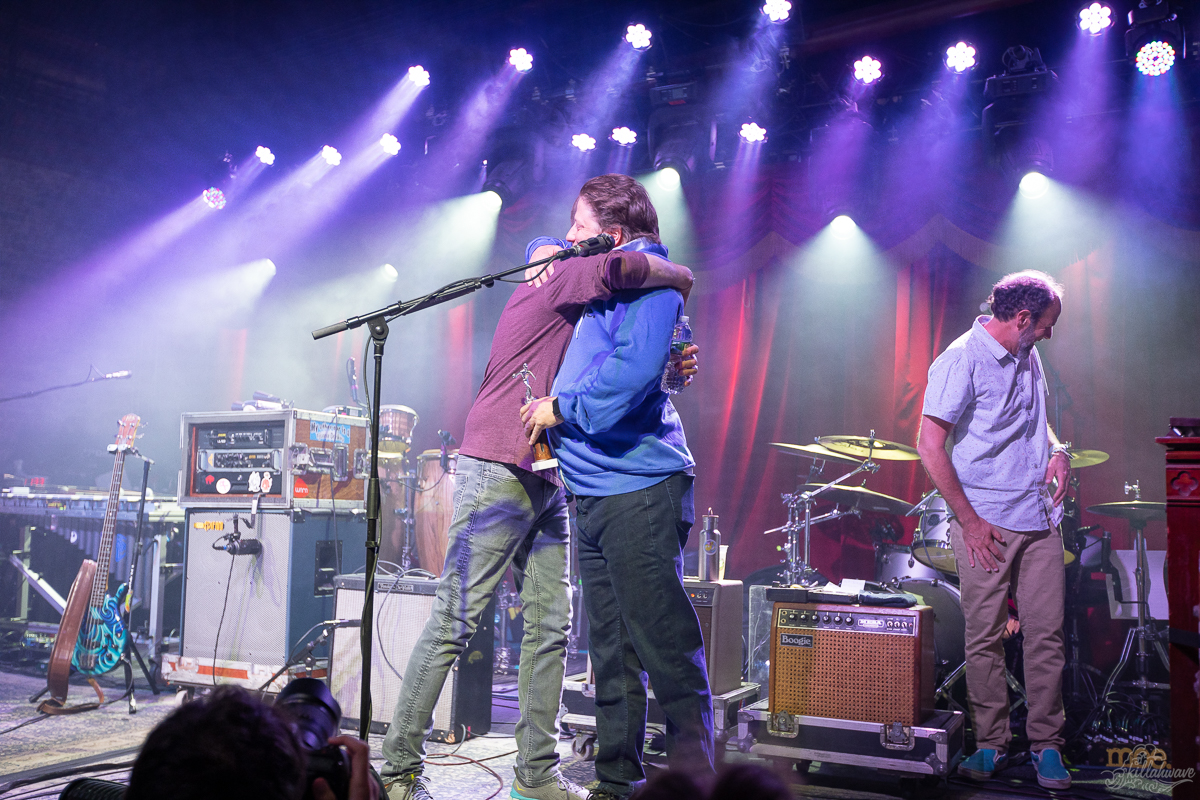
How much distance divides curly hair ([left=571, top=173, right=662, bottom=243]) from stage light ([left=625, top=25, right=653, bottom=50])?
4.74 meters

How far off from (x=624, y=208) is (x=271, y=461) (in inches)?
121

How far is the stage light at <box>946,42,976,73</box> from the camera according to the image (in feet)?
20.7

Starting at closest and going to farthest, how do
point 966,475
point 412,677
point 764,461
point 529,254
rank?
point 412,677 → point 529,254 → point 966,475 → point 764,461

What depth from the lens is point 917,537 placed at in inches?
186

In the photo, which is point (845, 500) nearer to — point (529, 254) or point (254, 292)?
point (529, 254)

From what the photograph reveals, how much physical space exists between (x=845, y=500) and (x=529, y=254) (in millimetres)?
3342

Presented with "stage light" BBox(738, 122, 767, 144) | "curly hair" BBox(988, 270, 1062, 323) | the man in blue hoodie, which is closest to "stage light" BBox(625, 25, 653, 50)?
"stage light" BBox(738, 122, 767, 144)

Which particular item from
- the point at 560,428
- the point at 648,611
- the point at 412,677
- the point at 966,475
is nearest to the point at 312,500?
the point at 412,677

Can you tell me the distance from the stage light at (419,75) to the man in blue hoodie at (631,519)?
238 inches

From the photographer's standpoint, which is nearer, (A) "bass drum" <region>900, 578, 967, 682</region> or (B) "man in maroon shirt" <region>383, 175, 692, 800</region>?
(B) "man in maroon shirt" <region>383, 175, 692, 800</region>

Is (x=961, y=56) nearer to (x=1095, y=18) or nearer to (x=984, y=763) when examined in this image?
(x=1095, y=18)

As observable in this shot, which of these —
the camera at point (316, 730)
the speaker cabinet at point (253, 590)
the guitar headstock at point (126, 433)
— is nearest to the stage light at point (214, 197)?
the guitar headstock at point (126, 433)

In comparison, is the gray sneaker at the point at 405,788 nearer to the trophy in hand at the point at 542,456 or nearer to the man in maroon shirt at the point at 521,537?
the man in maroon shirt at the point at 521,537

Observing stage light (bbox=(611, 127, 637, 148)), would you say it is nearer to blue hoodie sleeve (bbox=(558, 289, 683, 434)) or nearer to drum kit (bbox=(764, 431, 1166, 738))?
drum kit (bbox=(764, 431, 1166, 738))
